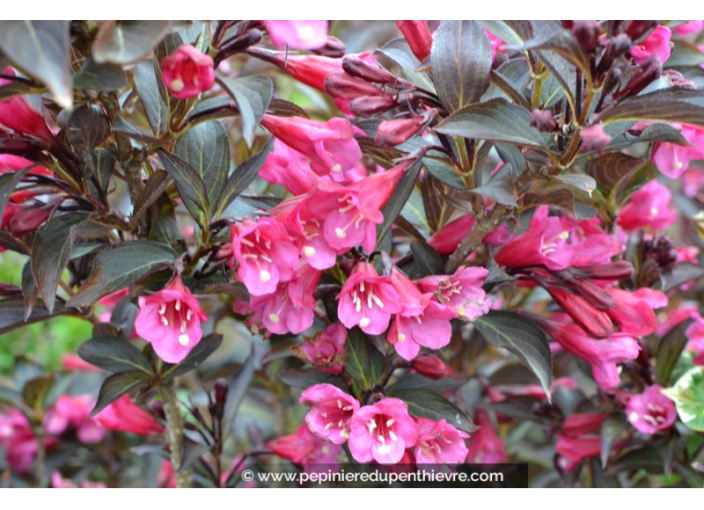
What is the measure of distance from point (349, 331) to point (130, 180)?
44cm

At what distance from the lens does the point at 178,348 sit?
1021 mm

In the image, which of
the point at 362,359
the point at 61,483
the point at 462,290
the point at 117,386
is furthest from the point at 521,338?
the point at 61,483

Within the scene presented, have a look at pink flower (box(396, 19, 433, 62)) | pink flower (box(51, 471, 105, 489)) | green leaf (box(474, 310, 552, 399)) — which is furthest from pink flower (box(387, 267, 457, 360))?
pink flower (box(51, 471, 105, 489))

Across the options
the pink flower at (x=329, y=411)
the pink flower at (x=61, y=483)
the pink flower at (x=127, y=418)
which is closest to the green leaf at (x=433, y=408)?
the pink flower at (x=329, y=411)

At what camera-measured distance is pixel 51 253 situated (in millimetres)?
1002

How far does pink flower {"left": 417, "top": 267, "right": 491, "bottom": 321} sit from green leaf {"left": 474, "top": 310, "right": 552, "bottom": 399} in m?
0.10

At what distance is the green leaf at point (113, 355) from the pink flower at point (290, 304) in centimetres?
30

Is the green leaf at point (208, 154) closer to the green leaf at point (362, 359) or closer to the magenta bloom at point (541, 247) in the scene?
the green leaf at point (362, 359)

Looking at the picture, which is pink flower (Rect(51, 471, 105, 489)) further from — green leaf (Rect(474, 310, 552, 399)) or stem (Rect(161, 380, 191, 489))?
green leaf (Rect(474, 310, 552, 399))

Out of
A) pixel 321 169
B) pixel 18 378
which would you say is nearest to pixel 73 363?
pixel 18 378

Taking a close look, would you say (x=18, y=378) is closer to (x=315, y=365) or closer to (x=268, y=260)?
(x=315, y=365)

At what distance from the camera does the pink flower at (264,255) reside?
3.11 feet

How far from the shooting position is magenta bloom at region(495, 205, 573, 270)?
3.68 feet

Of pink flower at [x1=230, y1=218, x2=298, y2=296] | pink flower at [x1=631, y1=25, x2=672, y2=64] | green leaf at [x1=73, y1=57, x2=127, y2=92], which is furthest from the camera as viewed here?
pink flower at [x1=631, y1=25, x2=672, y2=64]
